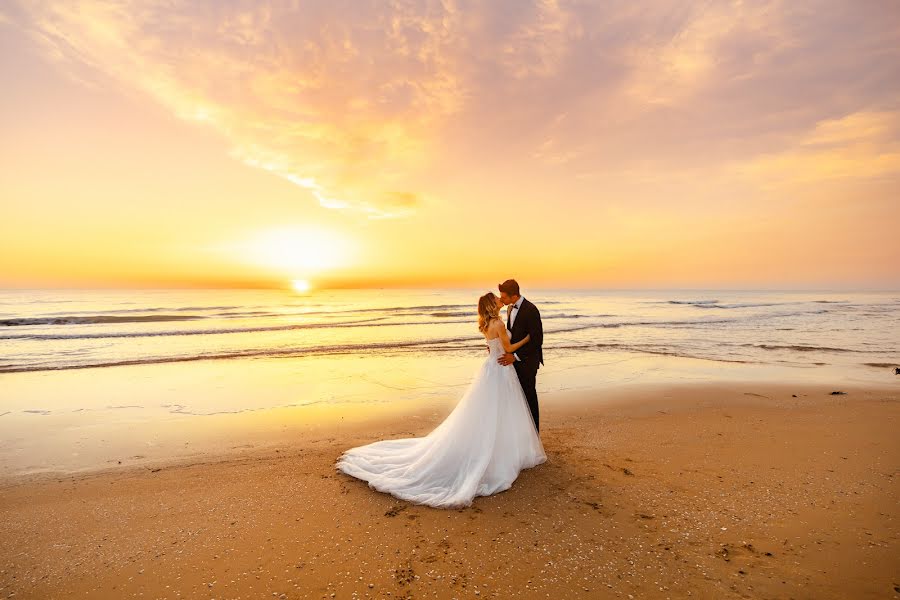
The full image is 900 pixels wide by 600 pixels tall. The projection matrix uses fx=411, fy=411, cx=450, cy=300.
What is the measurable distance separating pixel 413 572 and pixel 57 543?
12.5 ft

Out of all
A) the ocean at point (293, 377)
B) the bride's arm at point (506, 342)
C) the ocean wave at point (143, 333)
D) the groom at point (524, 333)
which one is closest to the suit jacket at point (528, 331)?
the groom at point (524, 333)

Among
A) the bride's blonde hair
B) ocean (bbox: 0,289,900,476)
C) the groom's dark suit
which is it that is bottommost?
ocean (bbox: 0,289,900,476)

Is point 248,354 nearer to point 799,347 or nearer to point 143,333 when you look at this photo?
point 143,333

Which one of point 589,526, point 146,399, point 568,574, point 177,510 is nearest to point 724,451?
point 589,526

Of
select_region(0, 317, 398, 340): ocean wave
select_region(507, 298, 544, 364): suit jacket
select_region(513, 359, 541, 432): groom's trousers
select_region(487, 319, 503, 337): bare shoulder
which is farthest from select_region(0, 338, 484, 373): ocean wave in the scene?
select_region(487, 319, 503, 337): bare shoulder

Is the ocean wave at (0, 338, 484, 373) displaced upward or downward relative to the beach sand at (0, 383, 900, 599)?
upward

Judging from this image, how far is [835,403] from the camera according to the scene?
30.6 ft

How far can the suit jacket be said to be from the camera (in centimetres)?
630

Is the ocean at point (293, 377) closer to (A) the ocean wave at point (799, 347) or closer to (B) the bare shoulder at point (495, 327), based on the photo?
(A) the ocean wave at point (799, 347)

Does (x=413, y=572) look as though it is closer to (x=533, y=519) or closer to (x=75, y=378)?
(x=533, y=519)

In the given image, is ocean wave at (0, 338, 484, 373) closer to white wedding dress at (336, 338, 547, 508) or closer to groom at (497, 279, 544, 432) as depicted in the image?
white wedding dress at (336, 338, 547, 508)

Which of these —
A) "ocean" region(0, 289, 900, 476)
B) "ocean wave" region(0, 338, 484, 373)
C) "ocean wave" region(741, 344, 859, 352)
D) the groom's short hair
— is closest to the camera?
the groom's short hair

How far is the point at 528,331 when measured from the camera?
6332 millimetres

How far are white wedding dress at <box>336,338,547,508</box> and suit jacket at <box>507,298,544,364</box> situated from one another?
39 cm
